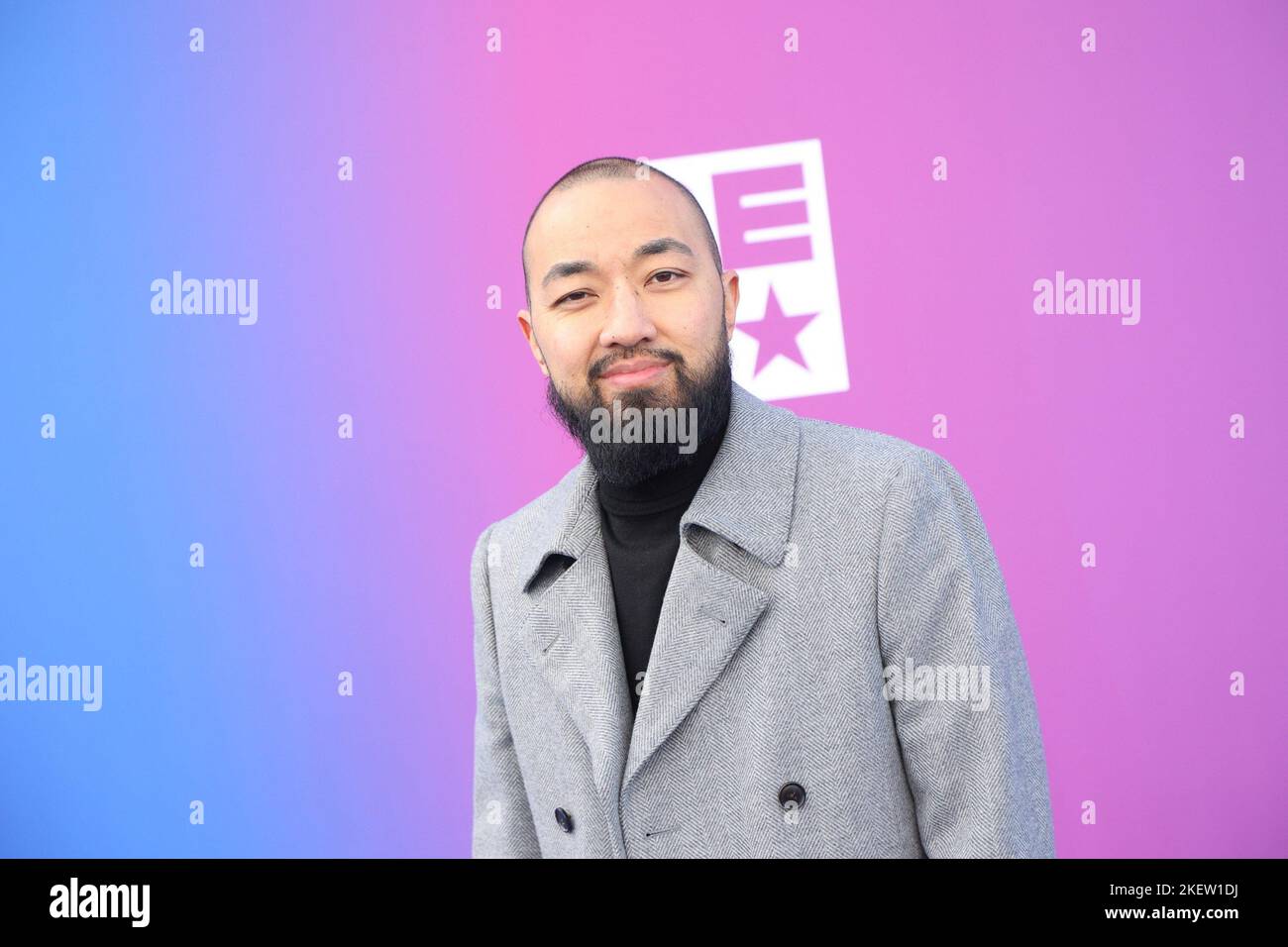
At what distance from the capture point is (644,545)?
1998 mm

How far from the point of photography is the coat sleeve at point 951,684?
5.51 ft

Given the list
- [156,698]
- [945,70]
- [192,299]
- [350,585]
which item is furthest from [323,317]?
[945,70]

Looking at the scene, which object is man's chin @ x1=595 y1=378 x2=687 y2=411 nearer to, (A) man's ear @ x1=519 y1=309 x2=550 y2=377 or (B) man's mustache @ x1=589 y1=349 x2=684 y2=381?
(B) man's mustache @ x1=589 y1=349 x2=684 y2=381

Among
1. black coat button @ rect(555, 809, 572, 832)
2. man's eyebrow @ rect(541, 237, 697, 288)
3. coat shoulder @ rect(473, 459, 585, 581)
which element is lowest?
black coat button @ rect(555, 809, 572, 832)

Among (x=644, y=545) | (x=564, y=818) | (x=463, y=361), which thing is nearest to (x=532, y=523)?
(x=644, y=545)

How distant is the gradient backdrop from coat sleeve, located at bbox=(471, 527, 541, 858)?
136 centimetres

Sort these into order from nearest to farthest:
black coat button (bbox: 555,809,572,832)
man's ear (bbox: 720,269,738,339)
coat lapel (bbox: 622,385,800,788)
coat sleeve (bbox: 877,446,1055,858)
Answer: coat sleeve (bbox: 877,446,1055,858) < coat lapel (bbox: 622,385,800,788) < black coat button (bbox: 555,809,572,832) < man's ear (bbox: 720,269,738,339)

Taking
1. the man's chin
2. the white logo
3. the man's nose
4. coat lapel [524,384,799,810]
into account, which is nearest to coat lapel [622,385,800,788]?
coat lapel [524,384,799,810]

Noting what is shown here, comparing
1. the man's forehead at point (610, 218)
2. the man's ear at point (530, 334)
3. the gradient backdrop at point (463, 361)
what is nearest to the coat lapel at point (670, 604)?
the man's ear at point (530, 334)

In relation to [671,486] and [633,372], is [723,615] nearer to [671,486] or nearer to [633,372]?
[671,486]

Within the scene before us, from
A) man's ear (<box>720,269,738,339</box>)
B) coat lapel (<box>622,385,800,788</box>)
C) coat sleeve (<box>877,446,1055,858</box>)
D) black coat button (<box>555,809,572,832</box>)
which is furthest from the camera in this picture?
man's ear (<box>720,269,738,339</box>)

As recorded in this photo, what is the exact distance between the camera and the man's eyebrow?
6.12 feet

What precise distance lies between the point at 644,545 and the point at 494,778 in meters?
0.54

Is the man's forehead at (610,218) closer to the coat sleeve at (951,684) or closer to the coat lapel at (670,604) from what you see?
the coat lapel at (670,604)
